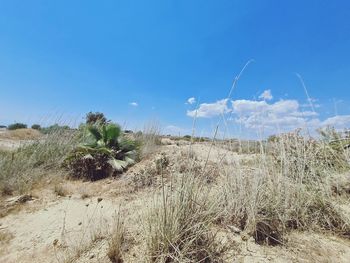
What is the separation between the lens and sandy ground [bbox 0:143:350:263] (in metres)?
2.10

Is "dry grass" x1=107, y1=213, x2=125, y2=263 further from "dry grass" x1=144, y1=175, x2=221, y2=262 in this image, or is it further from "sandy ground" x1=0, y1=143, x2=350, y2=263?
"dry grass" x1=144, y1=175, x2=221, y2=262

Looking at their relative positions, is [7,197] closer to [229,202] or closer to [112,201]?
[112,201]

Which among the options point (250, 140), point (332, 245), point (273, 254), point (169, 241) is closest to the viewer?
point (169, 241)

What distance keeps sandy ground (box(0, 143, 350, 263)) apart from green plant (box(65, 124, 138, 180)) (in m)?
1.42

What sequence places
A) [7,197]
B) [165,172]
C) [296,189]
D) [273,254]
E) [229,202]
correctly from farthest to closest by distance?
1. [165,172]
2. [7,197]
3. [296,189]
4. [229,202]
5. [273,254]

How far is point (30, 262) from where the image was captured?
2.35 metres

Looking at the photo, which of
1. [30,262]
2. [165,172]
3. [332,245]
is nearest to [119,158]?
[165,172]

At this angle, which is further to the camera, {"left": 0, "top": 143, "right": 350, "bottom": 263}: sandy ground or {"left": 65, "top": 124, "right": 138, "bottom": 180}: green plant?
{"left": 65, "top": 124, "right": 138, "bottom": 180}: green plant

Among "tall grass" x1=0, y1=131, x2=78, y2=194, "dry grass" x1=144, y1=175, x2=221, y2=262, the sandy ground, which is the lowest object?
the sandy ground

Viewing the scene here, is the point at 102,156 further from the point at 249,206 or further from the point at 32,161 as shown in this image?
the point at 249,206

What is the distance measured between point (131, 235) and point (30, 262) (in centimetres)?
100

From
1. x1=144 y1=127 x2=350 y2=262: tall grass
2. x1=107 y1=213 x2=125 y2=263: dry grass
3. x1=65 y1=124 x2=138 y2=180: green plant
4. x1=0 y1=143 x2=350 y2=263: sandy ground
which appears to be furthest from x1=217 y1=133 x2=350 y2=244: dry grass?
x1=65 y1=124 x2=138 y2=180: green plant

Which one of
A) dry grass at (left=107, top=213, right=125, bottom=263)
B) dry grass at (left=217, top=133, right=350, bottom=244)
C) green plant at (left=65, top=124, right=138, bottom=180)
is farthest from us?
green plant at (left=65, top=124, right=138, bottom=180)

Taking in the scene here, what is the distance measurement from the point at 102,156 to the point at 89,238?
3.31 m
